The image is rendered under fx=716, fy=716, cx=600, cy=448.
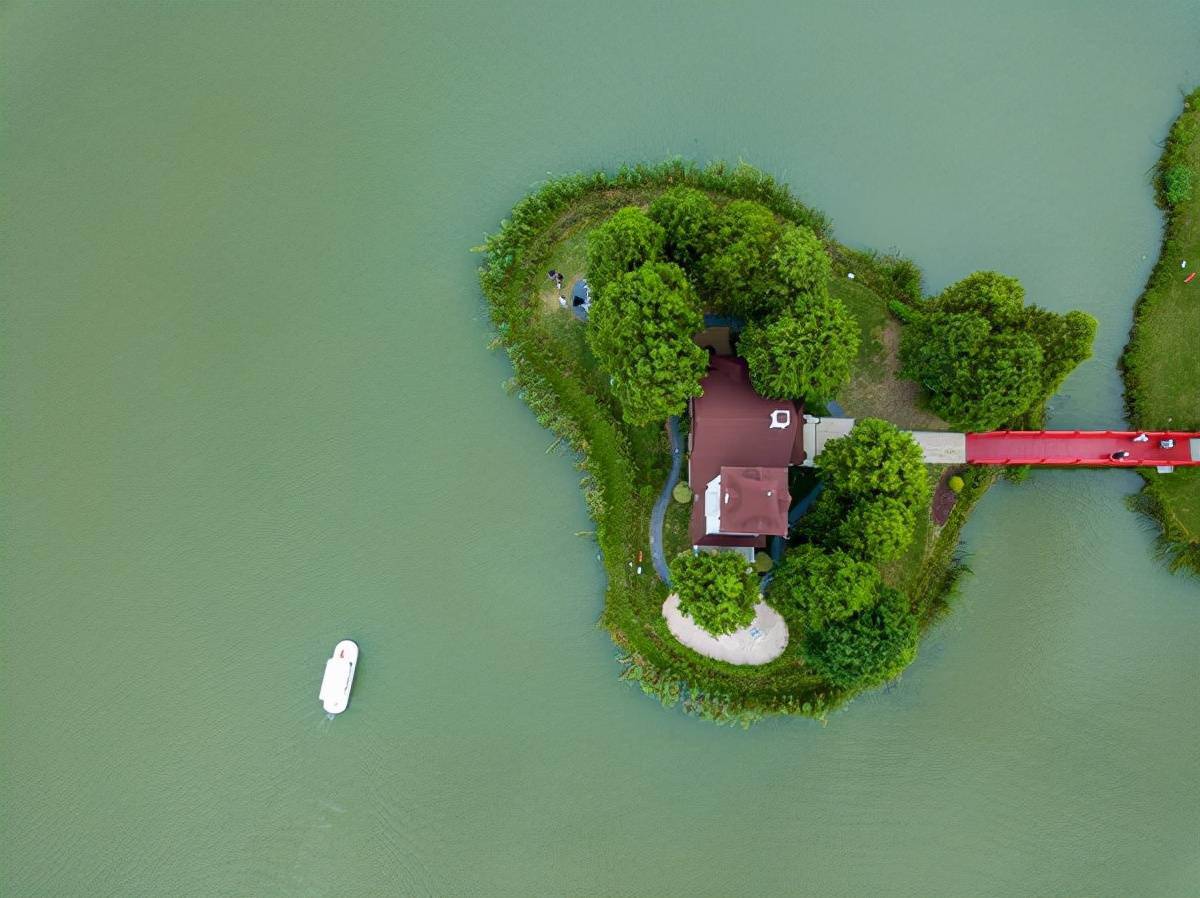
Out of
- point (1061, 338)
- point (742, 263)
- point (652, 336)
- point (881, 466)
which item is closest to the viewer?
point (881, 466)

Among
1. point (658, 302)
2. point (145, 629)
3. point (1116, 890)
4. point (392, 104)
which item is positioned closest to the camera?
point (658, 302)

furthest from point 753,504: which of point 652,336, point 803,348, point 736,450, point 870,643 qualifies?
point 652,336

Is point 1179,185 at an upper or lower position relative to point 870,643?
upper

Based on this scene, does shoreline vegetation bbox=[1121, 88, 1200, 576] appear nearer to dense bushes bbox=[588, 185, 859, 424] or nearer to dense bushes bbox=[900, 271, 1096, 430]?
dense bushes bbox=[900, 271, 1096, 430]

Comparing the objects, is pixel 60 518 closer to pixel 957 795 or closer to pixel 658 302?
pixel 658 302

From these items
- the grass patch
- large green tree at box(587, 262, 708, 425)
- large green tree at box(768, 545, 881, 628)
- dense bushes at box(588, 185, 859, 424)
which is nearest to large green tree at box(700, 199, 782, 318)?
dense bushes at box(588, 185, 859, 424)

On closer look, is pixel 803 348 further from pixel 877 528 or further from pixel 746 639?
pixel 746 639

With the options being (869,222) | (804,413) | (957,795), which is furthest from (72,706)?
(869,222)
